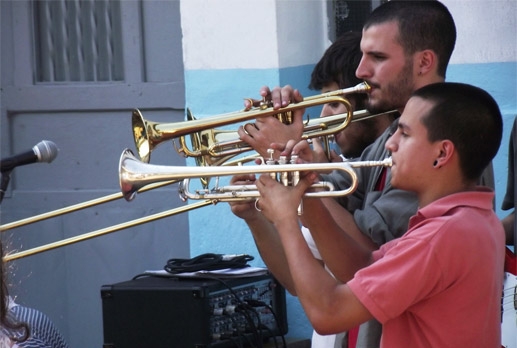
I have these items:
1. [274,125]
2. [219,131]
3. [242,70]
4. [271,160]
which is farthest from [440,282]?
[242,70]

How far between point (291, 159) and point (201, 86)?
2.06 m

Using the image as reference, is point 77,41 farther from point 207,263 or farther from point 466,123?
point 466,123

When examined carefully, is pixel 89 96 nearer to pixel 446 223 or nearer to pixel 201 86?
pixel 201 86

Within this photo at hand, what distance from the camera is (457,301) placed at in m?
2.34

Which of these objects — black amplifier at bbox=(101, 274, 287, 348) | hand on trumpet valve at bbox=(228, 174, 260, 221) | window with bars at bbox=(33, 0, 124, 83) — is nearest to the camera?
hand on trumpet valve at bbox=(228, 174, 260, 221)

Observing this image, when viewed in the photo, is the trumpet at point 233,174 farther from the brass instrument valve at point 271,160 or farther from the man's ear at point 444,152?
the man's ear at point 444,152

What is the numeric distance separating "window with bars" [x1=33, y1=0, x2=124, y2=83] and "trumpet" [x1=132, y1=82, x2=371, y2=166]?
216 centimetres

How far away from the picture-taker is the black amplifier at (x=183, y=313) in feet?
12.5

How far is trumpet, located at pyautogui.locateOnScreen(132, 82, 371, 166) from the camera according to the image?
9.47 feet

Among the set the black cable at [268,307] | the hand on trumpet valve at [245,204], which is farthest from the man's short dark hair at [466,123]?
the black cable at [268,307]

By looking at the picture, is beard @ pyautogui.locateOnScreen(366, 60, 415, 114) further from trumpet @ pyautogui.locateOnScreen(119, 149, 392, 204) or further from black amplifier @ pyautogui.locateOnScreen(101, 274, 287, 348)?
black amplifier @ pyautogui.locateOnScreen(101, 274, 287, 348)

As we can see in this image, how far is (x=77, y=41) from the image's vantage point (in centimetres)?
536

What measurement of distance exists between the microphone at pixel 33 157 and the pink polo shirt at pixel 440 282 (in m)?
1.14

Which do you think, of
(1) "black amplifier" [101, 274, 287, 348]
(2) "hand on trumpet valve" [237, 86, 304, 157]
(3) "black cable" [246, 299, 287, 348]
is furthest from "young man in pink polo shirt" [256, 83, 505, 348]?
(3) "black cable" [246, 299, 287, 348]
